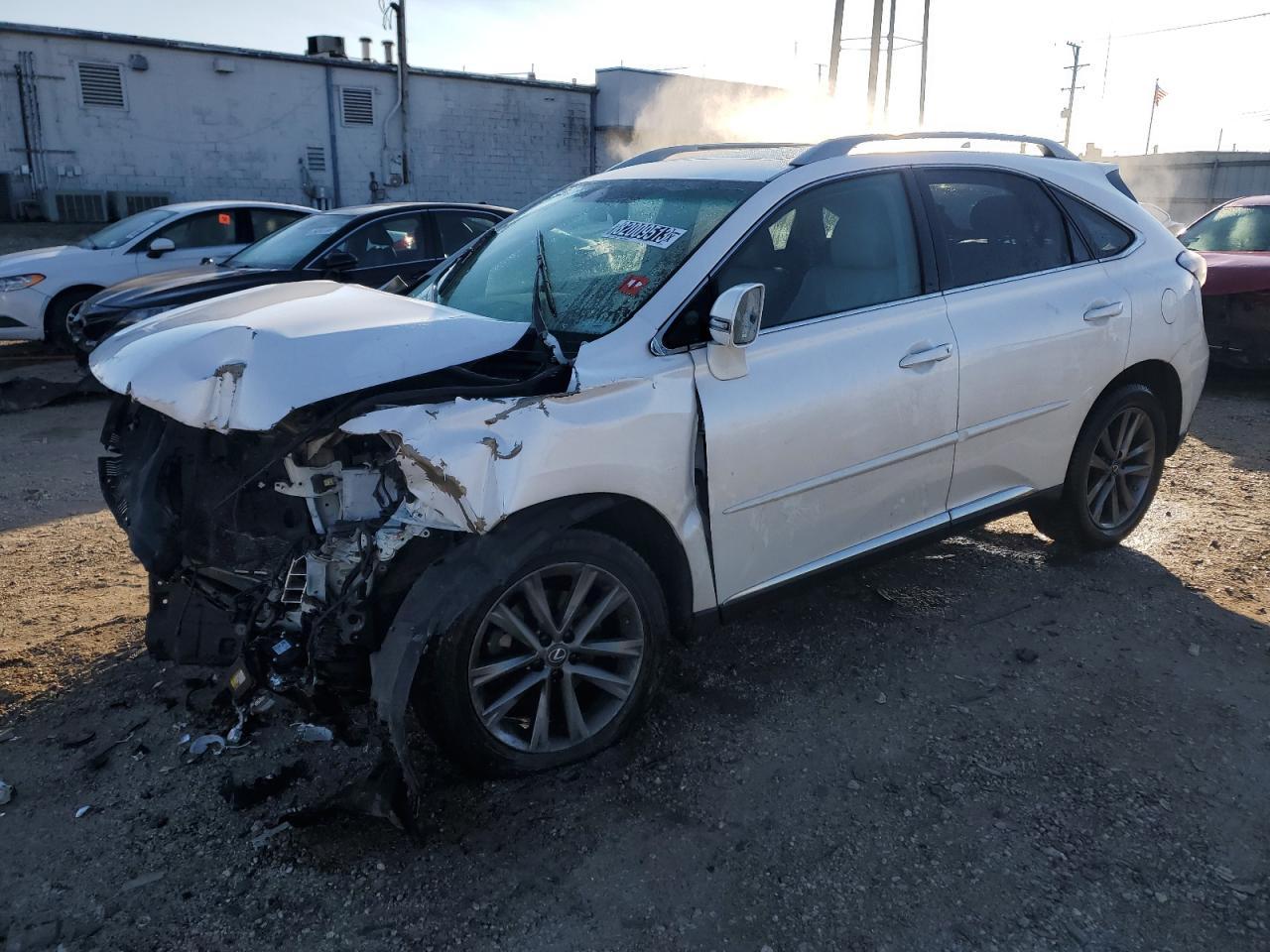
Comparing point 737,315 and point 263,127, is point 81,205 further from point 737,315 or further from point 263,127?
point 737,315

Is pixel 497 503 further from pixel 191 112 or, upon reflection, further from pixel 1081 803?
pixel 191 112

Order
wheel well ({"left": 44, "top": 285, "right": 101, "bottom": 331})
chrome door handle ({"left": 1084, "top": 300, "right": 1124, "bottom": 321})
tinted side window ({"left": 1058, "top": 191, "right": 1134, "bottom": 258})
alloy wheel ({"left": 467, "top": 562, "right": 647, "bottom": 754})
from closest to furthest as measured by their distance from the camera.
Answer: alloy wheel ({"left": 467, "top": 562, "right": 647, "bottom": 754}), chrome door handle ({"left": 1084, "top": 300, "right": 1124, "bottom": 321}), tinted side window ({"left": 1058, "top": 191, "right": 1134, "bottom": 258}), wheel well ({"left": 44, "top": 285, "right": 101, "bottom": 331})

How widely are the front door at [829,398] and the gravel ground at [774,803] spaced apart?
1.91 ft

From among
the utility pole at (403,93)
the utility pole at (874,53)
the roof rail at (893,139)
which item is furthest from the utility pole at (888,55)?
the roof rail at (893,139)

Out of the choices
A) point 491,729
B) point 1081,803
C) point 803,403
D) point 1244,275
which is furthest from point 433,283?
point 1244,275

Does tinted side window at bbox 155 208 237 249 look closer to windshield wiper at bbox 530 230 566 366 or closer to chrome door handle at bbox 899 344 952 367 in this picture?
windshield wiper at bbox 530 230 566 366

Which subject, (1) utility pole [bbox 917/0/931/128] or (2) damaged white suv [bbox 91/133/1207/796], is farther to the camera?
(1) utility pole [bbox 917/0/931/128]

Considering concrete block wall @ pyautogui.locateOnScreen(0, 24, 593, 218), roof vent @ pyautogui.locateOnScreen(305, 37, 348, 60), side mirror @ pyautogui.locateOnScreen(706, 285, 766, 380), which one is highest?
roof vent @ pyautogui.locateOnScreen(305, 37, 348, 60)

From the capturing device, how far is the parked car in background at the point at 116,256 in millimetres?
9539

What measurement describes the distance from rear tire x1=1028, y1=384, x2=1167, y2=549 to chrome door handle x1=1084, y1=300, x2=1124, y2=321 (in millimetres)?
394

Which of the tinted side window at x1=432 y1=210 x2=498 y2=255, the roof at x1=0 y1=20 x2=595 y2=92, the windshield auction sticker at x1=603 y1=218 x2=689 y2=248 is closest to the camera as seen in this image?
the windshield auction sticker at x1=603 y1=218 x2=689 y2=248

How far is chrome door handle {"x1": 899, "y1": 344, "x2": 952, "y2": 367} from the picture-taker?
3492 millimetres

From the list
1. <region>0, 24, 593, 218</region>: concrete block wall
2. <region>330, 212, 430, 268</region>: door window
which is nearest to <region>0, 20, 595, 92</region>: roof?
<region>0, 24, 593, 218</region>: concrete block wall

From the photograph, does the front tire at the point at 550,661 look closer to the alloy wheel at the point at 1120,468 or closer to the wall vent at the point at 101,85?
the alloy wheel at the point at 1120,468
